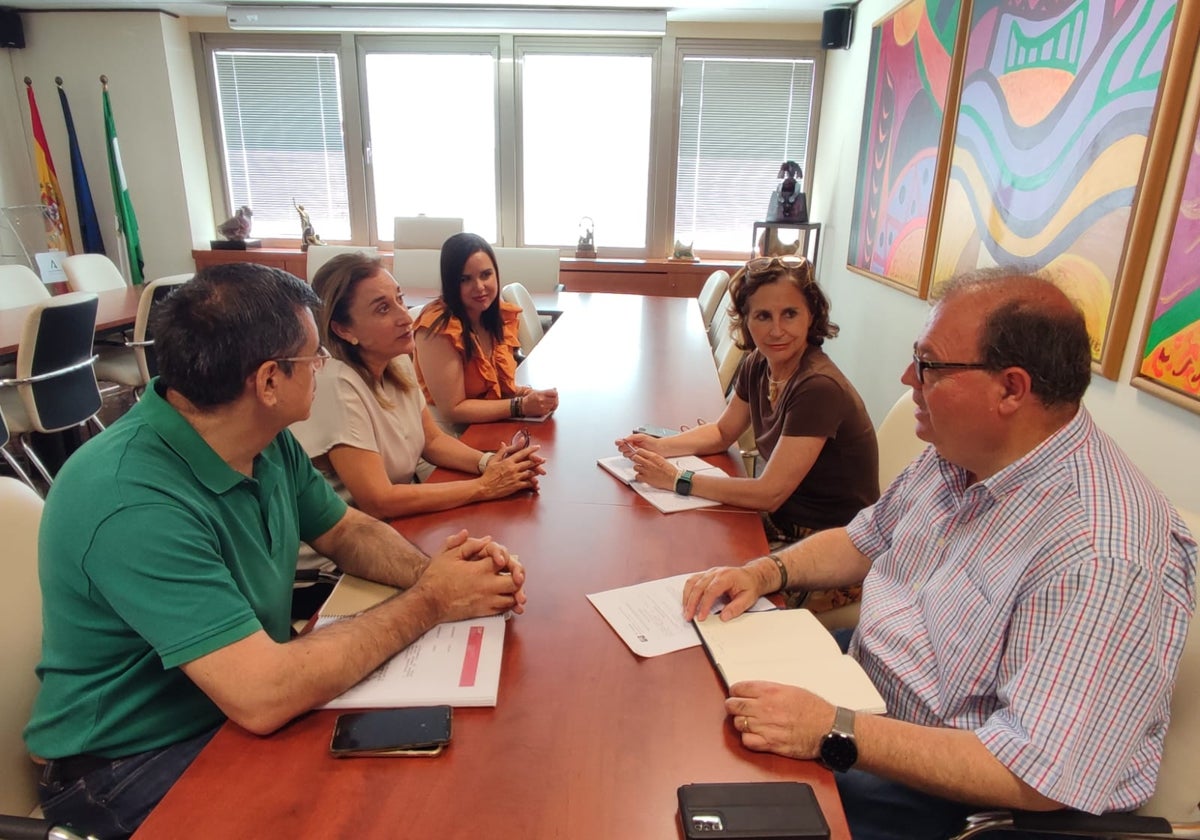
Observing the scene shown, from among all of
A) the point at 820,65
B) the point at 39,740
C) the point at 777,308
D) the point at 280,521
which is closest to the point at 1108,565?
the point at 777,308

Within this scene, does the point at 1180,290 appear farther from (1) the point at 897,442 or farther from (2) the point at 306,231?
(2) the point at 306,231

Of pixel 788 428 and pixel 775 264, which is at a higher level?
pixel 775 264

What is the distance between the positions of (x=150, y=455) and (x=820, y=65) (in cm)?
595

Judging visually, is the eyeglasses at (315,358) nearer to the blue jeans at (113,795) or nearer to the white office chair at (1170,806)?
the blue jeans at (113,795)

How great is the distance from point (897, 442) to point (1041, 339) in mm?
835

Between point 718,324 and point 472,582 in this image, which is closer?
point 472,582

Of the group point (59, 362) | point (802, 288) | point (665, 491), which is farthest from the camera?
point (59, 362)

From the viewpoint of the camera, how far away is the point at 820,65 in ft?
18.3

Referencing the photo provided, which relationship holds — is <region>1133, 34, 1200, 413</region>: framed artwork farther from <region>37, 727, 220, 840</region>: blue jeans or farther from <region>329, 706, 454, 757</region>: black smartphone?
<region>37, 727, 220, 840</region>: blue jeans

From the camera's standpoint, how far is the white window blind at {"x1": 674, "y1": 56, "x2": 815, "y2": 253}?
18.7ft

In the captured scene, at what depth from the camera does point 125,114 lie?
18.4ft

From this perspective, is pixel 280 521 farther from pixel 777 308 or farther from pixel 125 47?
pixel 125 47

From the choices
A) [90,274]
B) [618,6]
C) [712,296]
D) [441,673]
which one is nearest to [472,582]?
[441,673]

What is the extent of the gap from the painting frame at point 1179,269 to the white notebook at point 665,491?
1.00 meters
